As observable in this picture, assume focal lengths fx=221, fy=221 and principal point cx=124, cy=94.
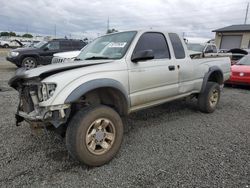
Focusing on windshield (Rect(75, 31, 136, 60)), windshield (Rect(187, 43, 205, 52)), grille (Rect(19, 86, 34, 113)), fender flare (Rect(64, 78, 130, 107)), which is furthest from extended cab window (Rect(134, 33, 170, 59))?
windshield (Rect(187, 43, 205, 52))

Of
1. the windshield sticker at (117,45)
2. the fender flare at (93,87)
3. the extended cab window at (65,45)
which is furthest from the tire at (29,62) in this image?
the fender flare at (93,87)

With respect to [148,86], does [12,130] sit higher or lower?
lower

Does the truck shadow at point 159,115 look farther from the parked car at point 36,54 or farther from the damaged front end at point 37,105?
the parked car at point 36,54

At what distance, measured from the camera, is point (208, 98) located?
5.18m

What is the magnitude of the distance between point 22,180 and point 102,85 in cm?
150

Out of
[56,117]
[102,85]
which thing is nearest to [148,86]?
[102,85]

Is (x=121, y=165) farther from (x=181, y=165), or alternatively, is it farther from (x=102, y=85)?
(x=102, y=85)

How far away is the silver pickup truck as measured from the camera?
2.71 m

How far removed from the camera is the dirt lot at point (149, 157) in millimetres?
2664

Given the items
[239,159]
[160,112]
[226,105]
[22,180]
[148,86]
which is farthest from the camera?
[226,105]

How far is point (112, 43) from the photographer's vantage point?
3.87 meters

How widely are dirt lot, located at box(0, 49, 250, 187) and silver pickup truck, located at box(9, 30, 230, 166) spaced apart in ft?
1.10

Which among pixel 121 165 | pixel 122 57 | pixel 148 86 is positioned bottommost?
pixel 121 165

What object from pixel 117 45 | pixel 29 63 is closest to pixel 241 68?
pixel 117 45
